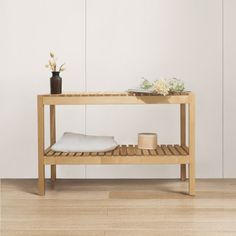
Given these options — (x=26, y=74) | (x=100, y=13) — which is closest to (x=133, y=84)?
(x=100, y=13)

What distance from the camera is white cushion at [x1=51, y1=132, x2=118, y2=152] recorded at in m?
2.53

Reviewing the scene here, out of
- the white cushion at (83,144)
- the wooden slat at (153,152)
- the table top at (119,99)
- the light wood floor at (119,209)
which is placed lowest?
the light wood floor at (119,209)

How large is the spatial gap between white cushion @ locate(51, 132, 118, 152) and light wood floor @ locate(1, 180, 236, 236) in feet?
0.77

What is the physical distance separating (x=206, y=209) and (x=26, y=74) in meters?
1.41

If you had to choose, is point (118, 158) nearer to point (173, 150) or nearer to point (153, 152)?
point (153, 152)

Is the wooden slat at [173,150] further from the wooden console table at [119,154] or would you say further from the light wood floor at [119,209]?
the light wood floor at [119,209]

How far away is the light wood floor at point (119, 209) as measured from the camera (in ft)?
6.24

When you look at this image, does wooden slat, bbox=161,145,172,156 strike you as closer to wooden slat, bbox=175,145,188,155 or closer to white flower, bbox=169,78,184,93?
wooden slat, bbox=175,145,188,155

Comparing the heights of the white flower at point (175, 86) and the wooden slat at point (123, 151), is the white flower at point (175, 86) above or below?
above

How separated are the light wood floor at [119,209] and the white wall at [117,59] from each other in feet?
1.11

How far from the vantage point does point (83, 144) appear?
2.56 metres

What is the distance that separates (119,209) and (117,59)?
3.59ft

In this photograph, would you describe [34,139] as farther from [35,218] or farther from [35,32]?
[35,218]

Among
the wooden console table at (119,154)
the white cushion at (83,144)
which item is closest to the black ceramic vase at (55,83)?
the wooden console table at (119,154)
